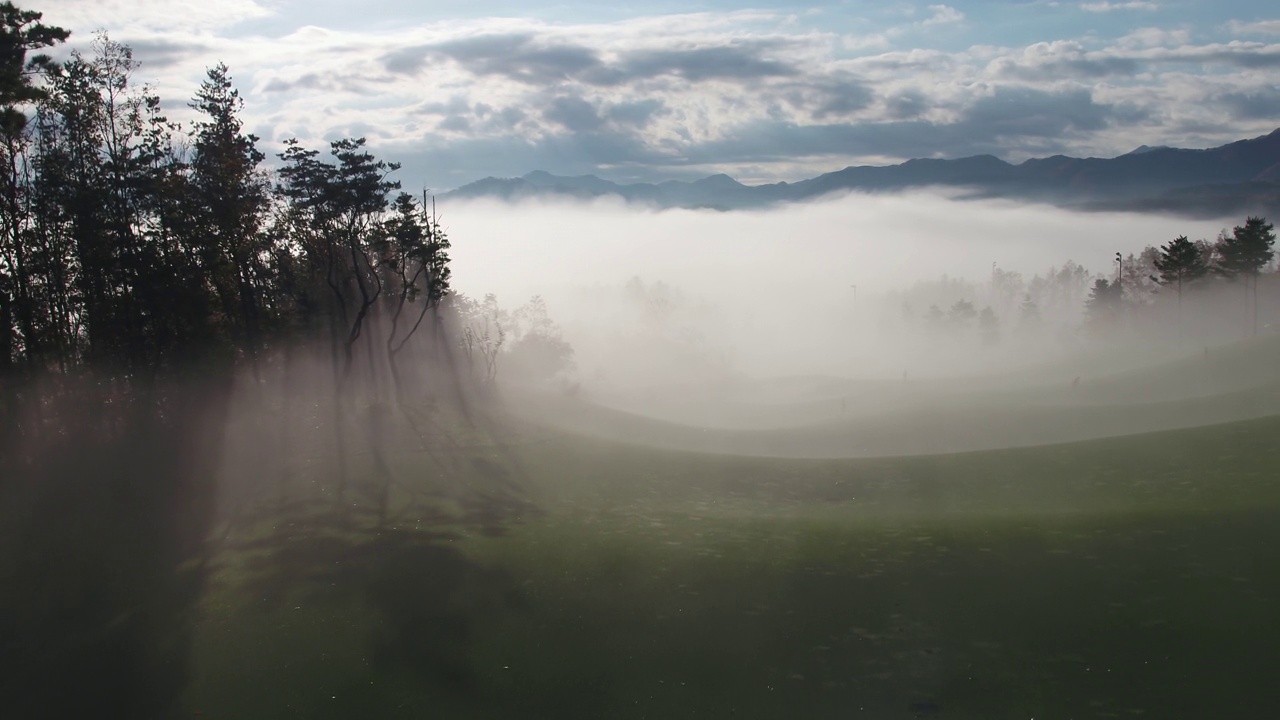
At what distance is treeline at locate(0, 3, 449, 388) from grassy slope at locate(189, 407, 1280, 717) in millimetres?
17273

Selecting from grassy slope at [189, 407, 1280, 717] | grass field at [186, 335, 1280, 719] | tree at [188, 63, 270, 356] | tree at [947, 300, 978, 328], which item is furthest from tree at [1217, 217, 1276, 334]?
tree at [188, 63, 270, 356]

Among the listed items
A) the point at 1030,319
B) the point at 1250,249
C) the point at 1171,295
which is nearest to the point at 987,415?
the point at 1250,249

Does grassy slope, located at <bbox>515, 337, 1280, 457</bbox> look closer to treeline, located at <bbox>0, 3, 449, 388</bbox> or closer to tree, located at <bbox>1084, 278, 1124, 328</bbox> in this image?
treeline, located at <bbox>0, 3, 449, 388</bbox>

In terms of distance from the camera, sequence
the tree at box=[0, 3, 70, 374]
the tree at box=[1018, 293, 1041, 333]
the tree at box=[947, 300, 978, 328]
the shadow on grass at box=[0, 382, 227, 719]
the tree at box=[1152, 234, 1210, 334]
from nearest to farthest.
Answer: the shadow on grass at box=[0, 382, 227, 719] < the tree at box=[0, 3, 70, 374] < the tree at box=[1152, 234, 1210, 334] < the tree at box=[1018, 293, 1041, 333] < the tree at box=[947, 300, 978, 328]

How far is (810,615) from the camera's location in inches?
854

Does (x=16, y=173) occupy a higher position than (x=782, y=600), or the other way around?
(x=16, y=173)

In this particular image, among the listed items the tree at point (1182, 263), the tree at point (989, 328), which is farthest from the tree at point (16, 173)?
the tree at point (989, 328)

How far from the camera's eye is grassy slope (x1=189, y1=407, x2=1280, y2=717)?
18016 mm

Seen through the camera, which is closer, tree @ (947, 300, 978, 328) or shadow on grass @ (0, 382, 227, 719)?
shadow on grass @ (0, 382, 227, 719)

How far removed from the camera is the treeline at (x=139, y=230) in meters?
33.3

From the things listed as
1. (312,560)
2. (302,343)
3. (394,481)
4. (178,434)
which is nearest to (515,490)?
(394,481)

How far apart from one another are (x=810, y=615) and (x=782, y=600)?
1.16m

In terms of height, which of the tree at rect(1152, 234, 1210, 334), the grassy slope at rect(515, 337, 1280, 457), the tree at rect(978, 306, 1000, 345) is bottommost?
the tree at rect(978, 306, 1000, 345)

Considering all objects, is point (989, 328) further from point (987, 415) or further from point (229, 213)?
point (229, 213)
